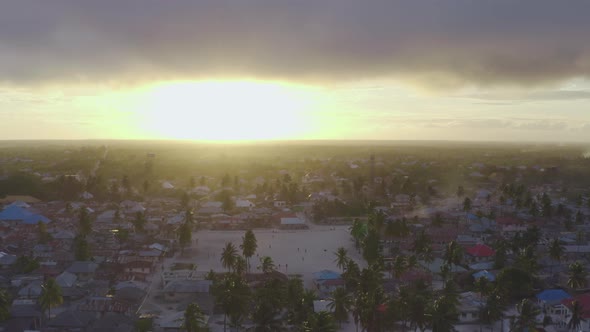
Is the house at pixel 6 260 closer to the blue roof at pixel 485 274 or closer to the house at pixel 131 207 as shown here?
the house at pixel 131 207

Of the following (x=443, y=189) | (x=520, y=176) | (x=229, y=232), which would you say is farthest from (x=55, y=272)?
(x=520, y=176)

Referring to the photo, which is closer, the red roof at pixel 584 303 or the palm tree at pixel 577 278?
the red roof at pixel 584 303

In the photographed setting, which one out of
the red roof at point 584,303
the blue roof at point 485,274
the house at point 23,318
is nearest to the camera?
the house at point 23,318

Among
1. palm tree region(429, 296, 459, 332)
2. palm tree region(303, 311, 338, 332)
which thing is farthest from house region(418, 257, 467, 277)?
palm tree region(303, 311, 338, 332)

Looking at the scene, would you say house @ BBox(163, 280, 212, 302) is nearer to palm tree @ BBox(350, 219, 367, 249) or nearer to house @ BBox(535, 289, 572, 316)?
palm tree @ BBox(350, 219, 367, 249)

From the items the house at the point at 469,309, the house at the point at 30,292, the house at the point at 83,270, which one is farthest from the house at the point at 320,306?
the house at the point at 83,270

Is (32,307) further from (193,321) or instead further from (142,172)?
(142,172)

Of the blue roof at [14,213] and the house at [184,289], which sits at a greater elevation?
the blue roof at [14,213]

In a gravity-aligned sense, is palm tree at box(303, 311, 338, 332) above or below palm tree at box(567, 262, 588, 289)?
above
